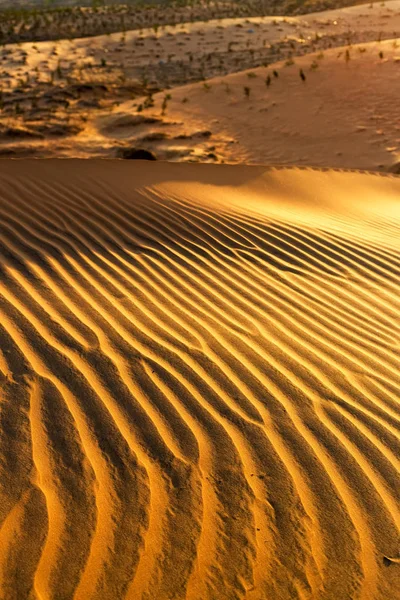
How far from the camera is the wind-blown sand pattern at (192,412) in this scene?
2037 mm

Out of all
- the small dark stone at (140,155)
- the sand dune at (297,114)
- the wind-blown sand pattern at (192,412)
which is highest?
the sand dune at (297,114)

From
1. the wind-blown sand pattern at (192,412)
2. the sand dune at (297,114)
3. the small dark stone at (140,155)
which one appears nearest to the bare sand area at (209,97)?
the sand dune at (297,114)

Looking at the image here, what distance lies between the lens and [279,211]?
233 inches

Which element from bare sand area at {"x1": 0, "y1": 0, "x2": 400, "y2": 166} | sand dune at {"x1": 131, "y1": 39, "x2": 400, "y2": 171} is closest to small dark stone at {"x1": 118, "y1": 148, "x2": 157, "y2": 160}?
bare sand area at {"x1": 0, "y1": 0, "x2": 400, "y2": 166}

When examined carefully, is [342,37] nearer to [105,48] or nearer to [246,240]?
[105,48]

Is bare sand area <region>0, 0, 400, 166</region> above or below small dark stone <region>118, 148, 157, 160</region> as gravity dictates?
above

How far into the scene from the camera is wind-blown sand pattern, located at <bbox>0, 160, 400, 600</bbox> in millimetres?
2037

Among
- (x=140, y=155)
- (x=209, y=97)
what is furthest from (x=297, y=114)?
(x=140, y=155)

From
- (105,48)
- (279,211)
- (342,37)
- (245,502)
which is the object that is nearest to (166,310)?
(245,502)

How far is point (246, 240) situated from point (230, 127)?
6.22 metres

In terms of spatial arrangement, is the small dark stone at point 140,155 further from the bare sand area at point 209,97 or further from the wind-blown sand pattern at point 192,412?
the wind-blown sand pattern at point 192,412

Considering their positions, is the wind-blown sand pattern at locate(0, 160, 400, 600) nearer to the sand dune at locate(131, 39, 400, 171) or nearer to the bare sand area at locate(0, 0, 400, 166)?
the bare sand area at locate(0, 0, 400, 166)

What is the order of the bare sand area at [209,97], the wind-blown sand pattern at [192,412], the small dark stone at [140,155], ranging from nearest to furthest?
1. the wind-blown sand pattern at [192,412]
2. the small dark stone at [140,155]
3. the bare sand area at [209,97]

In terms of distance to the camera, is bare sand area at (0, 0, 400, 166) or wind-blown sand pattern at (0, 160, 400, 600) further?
bare sand area at (0, 0, 400, 166)
